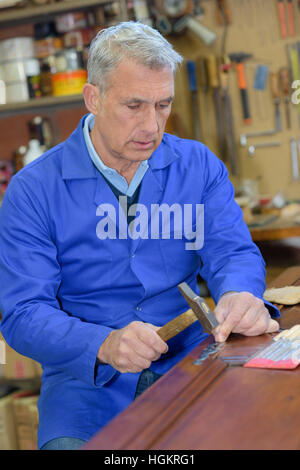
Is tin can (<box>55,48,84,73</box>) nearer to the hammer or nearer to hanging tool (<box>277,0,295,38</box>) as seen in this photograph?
hanging tool (<box>277,0,295,38</box>)

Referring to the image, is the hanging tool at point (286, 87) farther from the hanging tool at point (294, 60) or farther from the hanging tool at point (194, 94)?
the hanging tool at point (194, 94)

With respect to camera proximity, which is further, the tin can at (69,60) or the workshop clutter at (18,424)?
the tin can at (69,60)

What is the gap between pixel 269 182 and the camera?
12.4 feet

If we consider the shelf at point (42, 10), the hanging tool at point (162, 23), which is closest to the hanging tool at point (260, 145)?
the hanging tool at point (162, 23)

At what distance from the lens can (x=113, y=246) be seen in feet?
5.73

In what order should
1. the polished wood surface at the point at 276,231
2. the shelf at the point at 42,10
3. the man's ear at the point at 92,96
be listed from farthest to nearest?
the shelf at the point at 42,10
the polished wood surface at the point at 276,231
the man's ear at the point at 92,96

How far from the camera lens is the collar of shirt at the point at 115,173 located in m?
1.81

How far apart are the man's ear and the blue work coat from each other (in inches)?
4.4

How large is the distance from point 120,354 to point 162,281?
461 mm

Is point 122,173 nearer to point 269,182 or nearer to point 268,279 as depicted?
point 268,279

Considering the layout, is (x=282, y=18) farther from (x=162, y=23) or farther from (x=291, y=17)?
(x=162, y=23)

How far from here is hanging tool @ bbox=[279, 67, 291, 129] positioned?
360 cm

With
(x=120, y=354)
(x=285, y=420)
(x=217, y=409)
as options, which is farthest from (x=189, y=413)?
(x=120, y=354)

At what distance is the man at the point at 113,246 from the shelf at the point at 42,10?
1.75m
